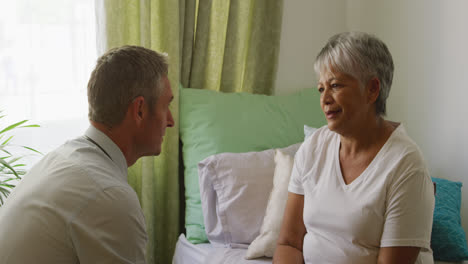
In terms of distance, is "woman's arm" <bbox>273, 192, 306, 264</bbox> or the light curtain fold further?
the light curtain fold

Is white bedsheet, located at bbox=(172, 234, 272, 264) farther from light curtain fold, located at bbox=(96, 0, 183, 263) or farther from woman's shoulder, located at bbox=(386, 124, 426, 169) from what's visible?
woman's shoulder, located at bbox=(386, 124, 426, 169)

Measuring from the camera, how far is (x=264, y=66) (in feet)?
9.14

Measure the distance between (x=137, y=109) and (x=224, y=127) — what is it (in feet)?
3.56

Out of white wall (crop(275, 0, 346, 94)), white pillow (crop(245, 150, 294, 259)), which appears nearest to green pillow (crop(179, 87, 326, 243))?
white pillow (crop(245, 150, 294, 259))

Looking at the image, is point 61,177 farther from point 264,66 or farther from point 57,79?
point 264,66

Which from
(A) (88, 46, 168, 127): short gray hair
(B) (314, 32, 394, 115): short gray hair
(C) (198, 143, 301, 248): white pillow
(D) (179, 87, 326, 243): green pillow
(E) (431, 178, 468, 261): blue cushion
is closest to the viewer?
(A) (88, 46, 168, 127): short gray hair

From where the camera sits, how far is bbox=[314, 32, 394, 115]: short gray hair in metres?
1.53

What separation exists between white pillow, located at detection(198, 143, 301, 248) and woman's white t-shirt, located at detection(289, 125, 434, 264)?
1.31ft

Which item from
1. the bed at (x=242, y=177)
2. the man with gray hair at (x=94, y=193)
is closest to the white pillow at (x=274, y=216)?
the bed at (x=242, y=177)

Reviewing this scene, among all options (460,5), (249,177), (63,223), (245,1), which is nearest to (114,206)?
(63,223)

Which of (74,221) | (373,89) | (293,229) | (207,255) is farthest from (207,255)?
(74,221)

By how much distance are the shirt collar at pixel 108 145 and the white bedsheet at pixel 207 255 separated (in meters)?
0.82

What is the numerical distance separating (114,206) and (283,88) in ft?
6.79

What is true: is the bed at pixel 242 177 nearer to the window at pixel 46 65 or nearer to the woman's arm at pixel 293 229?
the woman's arm at pixel 293 229
